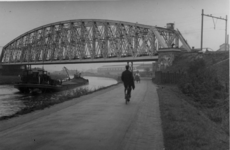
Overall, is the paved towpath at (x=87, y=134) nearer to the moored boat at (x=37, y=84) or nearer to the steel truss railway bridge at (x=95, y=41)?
the moored boat at (x=37, y=84)

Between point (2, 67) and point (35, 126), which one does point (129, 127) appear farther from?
point (2, 67)

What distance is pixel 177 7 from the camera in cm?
1119

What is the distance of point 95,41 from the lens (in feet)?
225

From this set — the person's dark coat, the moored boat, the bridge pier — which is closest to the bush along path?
the person's dark coat

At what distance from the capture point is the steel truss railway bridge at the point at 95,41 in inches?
2103

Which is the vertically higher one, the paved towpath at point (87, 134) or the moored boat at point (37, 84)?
the paved towpath at point (87, 134)

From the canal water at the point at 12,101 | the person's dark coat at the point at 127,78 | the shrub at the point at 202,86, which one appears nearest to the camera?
the person's dark coat at the point at 127,78

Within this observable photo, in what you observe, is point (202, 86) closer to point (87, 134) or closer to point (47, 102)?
point (47, 102)

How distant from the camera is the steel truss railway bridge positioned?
175ft

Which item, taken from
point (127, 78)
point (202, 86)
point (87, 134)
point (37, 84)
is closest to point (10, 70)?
point (37, 84)

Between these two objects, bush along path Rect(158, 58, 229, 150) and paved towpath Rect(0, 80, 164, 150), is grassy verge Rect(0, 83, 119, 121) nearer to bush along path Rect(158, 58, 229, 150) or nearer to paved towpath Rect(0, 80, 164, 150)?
paved towpath Rect(0, 80, 164, 150)

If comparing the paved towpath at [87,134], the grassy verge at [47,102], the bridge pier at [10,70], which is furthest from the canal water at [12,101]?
the bridge pier at [10,70]

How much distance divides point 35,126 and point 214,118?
9.91 meters

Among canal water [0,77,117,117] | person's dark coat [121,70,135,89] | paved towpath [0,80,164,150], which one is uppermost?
person's dark coat [121,70,135,89]
